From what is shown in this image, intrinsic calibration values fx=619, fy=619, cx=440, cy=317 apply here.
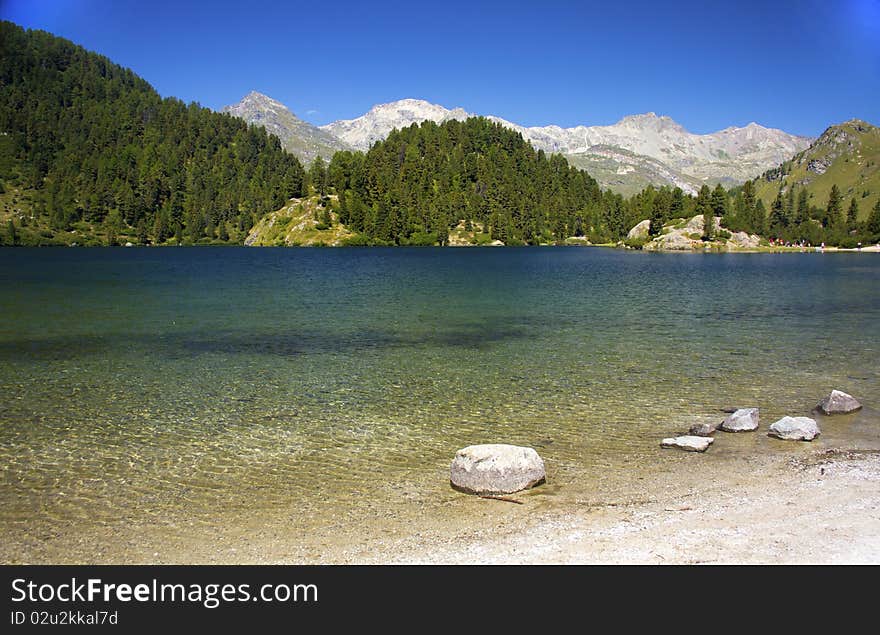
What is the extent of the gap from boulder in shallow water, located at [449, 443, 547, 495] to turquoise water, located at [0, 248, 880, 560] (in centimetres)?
79

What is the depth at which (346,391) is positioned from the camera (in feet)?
99.1

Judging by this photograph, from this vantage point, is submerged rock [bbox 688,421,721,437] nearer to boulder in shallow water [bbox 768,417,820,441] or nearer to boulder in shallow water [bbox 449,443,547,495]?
boulder in shallow water [bbox 768,417,820,441]

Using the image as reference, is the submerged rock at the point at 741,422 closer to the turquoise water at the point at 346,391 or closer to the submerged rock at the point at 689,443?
the submerged rock at the point at 689,443

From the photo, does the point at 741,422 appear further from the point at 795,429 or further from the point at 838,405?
the point at 838,405

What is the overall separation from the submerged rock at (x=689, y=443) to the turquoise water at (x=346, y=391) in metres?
0.48

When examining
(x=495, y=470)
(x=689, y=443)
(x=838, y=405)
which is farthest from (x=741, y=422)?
(x=495, y=470)

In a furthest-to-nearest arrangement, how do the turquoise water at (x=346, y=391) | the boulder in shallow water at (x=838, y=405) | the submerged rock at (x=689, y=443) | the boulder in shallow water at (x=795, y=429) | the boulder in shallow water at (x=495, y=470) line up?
1. the boulder in shallow water at (x=838, y=405)
2. the boulder in shallow water at (x=795, y=429)
3. the submerged rock at (x=689, y=443)
4. the turquoise water at (x=346, y=391)
5. the boulder in shallow water at (x=495, y=470)

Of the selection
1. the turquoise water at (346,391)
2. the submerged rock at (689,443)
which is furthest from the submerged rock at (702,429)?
the turquoise water at (346,391)

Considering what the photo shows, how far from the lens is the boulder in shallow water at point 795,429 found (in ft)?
72.3

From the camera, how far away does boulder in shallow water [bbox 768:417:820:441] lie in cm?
2205
